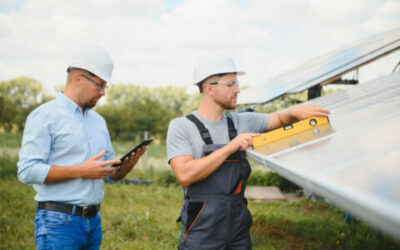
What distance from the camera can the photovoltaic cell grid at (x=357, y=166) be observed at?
3.48 feet

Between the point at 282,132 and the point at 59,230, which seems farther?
the point at 59,230

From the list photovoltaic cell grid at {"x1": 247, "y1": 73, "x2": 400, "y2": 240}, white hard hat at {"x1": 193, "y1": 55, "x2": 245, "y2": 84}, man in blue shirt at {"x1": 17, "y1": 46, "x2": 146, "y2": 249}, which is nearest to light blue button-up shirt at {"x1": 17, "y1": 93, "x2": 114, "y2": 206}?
man in blue shirt at {"x1": 17, "y1": 46, "x2": 146, "y2": 249}

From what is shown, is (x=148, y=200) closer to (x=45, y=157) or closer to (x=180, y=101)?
(x=45, y=157)

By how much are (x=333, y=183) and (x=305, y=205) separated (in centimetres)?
704

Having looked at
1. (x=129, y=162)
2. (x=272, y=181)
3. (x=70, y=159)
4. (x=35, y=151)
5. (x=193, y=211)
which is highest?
(x=35, y=151)

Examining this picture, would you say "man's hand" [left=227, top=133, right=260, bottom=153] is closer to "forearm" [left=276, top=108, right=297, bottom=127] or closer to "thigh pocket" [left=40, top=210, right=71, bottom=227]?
"forearm" [left=276, top=108, right=297, bottom=127]

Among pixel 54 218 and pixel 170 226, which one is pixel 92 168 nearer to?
pixel 54 218

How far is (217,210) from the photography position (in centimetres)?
229

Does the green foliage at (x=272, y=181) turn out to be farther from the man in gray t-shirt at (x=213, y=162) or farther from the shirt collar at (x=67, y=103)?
the shirt collar at (x=67, y=103)

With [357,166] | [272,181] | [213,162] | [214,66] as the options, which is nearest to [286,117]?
[214,66]

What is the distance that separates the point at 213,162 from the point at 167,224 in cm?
435

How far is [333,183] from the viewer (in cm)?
128

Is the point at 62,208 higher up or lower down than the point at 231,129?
lower down

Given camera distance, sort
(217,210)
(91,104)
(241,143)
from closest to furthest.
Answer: (241,143) < (217,210) < (91,104)
